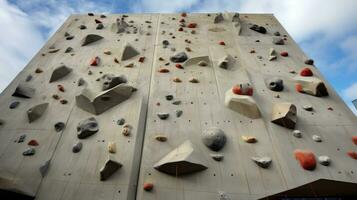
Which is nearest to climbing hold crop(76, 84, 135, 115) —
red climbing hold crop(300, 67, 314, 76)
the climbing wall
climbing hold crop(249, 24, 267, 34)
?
the climbing wall

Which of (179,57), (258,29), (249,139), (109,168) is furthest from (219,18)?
(109,168)

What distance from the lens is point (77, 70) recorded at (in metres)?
4.35

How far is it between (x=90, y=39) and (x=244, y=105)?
10.7 ft

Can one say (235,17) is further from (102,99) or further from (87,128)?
(87,128)

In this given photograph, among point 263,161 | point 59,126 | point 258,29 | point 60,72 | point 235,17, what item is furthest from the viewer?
point 235,17

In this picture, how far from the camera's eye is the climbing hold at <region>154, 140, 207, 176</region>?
2691mm

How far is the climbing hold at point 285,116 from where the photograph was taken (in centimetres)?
325

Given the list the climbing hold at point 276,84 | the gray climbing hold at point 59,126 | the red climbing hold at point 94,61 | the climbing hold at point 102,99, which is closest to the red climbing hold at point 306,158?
the climbing hold at point 276,84

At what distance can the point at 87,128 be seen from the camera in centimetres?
318

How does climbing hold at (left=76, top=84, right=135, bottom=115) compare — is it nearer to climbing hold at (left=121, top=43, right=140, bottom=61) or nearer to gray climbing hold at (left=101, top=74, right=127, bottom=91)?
gray climbing hold at (left=101, top=74, right=127, bottom=91)

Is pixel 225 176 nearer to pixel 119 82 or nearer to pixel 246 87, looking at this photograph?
Answer: pixel 246 87

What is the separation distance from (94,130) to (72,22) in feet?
12.3

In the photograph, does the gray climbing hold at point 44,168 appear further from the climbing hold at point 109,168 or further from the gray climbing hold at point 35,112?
the gray climbing hold at point 35,112

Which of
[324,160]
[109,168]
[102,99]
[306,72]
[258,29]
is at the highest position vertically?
[258,29]
